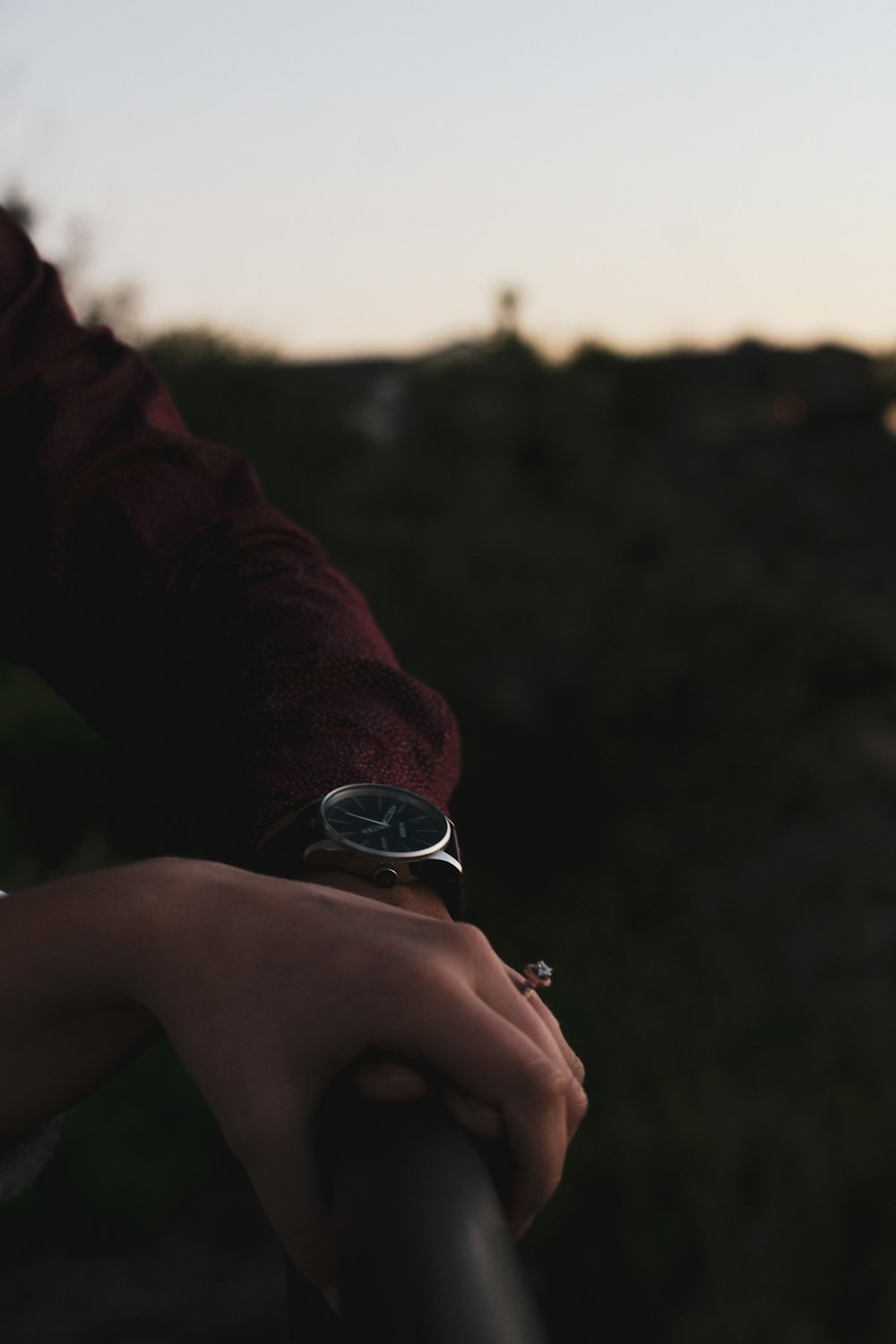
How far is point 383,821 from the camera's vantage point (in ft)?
3.21

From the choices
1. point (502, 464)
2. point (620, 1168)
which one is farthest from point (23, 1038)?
point (502, 464)

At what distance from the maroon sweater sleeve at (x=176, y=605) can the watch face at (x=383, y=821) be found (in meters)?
0.07

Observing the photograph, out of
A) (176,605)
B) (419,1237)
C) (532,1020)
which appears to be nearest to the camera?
(419,1237)

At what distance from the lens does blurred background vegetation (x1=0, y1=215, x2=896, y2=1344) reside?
12.5 ft

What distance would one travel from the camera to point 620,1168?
4199 mm

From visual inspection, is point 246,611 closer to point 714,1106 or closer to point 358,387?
point 714,1106

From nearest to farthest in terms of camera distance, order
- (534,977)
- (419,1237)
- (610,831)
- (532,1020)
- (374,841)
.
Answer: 1. (419,1237)
2. (532,1020)
3. (534,977)
4. (374,841)
5. (610,831)

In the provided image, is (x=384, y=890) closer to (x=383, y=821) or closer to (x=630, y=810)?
(x=383, y=821)

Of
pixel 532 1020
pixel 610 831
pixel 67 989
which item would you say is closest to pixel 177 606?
pixel 67 989

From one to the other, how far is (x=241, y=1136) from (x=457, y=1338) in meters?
0.25

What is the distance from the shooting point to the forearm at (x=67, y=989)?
2.46ft

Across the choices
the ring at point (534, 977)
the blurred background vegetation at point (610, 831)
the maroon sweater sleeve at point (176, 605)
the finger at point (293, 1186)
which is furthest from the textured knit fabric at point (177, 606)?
the finger at point (293, 1186)

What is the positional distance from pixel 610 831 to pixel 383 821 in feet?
16.8

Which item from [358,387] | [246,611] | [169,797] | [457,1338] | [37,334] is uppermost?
[457,1338]
